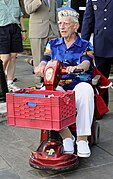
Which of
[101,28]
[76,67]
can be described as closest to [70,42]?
[76,67]

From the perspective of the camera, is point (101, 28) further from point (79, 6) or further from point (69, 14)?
point (79, 6)

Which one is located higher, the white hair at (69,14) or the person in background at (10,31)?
the white hair at (69,14)

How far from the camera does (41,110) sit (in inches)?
142

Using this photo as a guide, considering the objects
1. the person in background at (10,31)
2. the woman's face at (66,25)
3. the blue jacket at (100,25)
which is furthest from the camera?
the person in background at (10,31)

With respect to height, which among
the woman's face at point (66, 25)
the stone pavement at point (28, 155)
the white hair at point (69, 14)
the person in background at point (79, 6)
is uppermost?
the white hair at point (69, 14)

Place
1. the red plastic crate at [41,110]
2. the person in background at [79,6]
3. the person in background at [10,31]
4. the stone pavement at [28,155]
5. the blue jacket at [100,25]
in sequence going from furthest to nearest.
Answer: the person in background at [79,6]
the person in background at [10,31]
the blue jacket at [100,25]
the stone pavement at [28,155]
the red plastic crate at [41,110]

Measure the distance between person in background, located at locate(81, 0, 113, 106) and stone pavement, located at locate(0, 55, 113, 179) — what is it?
80 cm

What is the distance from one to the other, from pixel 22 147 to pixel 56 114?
48.6 inches

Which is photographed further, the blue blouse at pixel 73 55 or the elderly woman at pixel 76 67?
the blue blouse at pixel 73 55

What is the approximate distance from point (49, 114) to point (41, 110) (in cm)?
8

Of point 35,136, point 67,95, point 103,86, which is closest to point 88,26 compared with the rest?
point 103,86

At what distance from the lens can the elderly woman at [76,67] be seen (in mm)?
3947

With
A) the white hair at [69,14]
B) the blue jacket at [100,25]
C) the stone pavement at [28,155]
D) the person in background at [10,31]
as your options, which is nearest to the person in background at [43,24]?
the person in background at [10,31]

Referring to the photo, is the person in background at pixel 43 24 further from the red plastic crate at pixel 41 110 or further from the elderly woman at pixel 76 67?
the red plastic crate at pixel 41 110
